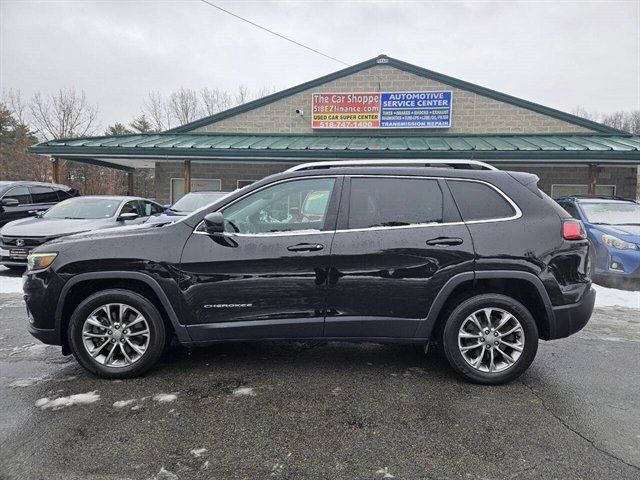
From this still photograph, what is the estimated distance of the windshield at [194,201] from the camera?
10022 millimetres

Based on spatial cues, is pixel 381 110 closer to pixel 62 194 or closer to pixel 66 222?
pixel 62 194

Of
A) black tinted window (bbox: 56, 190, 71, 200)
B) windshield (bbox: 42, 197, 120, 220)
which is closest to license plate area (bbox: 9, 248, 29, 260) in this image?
windshield (bbox: 42, 197, 120, 220)

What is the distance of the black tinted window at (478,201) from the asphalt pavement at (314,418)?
1.43 m

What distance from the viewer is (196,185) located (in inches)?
631

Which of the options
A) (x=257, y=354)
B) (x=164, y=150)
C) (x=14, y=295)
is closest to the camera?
(x=257, y=354)

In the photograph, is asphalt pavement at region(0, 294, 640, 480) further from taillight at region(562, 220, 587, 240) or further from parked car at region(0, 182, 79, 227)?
parked car at region(0, 182, 79, 227)

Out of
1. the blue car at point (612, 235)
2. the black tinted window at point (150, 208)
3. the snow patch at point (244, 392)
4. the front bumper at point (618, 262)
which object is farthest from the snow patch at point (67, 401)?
the front bumper at point (618, 262)

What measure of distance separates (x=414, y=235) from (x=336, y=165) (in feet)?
3.09

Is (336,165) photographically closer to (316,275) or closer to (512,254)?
(316,275)

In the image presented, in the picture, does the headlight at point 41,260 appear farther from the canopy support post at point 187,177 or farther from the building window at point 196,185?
the building window at point 196,185

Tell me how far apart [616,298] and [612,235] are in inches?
47.1

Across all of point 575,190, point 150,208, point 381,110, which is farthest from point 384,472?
point 575,190

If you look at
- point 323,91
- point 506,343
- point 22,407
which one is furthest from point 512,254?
point 323,91

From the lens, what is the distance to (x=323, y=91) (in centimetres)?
1609
